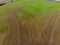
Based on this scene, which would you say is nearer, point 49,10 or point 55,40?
point 55,40

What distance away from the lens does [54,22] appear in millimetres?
668

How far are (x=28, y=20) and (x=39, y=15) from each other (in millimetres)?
76

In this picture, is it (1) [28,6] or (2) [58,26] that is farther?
(1) [28,6]

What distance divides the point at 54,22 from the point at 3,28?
0.97ft

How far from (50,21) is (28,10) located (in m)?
0.16

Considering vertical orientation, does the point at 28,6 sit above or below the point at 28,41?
above

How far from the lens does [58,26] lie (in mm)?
664

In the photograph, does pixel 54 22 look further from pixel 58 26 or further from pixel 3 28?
pixel 3 28

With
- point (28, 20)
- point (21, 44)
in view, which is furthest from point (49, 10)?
point (21, 44)

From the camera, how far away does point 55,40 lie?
64 cm

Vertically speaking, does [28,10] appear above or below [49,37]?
above

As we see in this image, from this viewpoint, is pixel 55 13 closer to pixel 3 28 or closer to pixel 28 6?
pixel 28 6

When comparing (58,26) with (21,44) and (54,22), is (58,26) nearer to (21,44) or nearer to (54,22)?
(54,22)

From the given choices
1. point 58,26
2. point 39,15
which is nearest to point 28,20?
point 39,15
